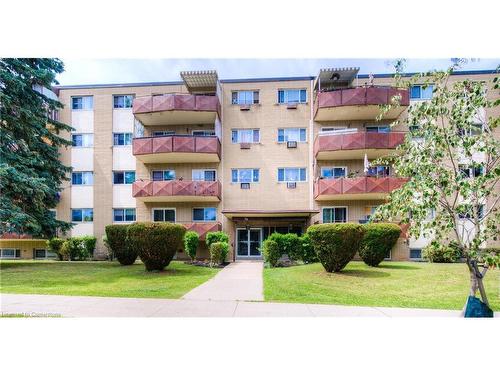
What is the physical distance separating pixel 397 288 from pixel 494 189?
383 cm

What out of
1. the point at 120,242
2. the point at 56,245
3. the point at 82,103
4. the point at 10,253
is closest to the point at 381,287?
the point at 120,242

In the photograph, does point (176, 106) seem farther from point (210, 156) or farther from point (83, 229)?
point (83, 229)

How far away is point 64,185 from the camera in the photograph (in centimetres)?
1762

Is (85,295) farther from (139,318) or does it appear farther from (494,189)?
(494,189)

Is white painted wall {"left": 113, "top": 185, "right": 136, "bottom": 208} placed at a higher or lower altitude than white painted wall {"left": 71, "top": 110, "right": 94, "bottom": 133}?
lower

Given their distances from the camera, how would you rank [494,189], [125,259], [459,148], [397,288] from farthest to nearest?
[125,259]
[397,288]
[459,148]
[494,189]

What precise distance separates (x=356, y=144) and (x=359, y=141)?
201 mm

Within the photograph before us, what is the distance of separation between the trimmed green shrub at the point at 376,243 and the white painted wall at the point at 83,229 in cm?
1459

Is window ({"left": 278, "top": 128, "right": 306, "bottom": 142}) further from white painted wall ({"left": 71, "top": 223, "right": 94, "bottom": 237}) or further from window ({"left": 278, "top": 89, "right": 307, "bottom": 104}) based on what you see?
white painted wall ({"left": 71, "top": 223, "right": 94, "bottom": 237})

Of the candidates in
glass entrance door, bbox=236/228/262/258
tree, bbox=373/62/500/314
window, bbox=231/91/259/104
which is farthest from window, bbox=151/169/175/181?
tree, bbox=373/62/500/314

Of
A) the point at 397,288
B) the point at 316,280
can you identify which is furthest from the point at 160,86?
the point at 397,288

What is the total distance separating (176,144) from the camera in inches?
643

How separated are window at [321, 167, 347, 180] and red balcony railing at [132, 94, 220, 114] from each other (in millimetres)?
6921

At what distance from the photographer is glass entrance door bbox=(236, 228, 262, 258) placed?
17.7 meters
